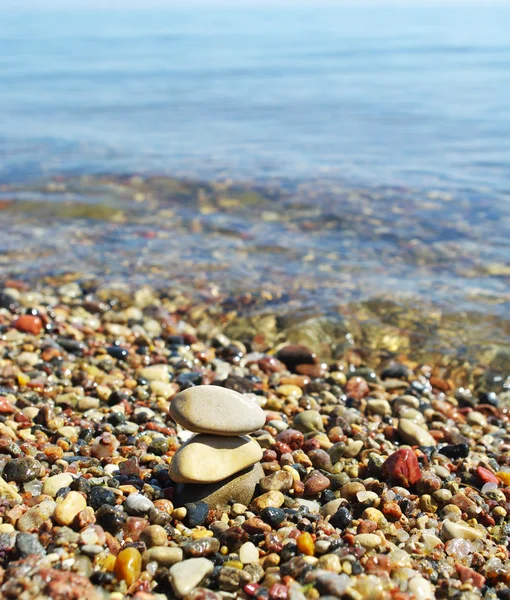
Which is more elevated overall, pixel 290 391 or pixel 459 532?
pixel 459 532

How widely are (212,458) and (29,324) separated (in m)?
3.34

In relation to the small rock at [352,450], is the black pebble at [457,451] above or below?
below

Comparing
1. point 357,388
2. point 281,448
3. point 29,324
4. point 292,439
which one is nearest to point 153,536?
point 281,448

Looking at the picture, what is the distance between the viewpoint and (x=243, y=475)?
157 inches

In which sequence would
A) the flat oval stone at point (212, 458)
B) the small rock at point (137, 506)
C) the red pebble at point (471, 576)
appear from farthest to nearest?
the flat oval stone at point (212, 458)
the small rock at point (137, 506)
the red pebble at point (471, 576)

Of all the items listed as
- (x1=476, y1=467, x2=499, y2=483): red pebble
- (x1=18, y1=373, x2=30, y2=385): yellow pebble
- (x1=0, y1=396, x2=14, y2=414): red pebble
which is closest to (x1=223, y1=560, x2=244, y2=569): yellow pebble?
(x1=476, y1=467, x2=499, y2=483): red pebble

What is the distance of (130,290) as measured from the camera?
26.2 feet

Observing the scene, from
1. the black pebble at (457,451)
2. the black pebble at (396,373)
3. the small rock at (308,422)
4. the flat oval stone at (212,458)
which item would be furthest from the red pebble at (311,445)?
the black pebble at (396,373)

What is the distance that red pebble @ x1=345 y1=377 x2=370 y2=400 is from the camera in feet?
18.9

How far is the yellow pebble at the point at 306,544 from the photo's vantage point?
Answer: 135 inches

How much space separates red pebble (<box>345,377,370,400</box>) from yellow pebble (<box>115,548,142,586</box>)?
2.82 m

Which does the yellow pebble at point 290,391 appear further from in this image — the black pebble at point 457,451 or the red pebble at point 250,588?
the red pebble at point 250,588

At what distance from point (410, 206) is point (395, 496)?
25.9 feet

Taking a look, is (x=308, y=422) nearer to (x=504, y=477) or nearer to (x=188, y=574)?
(x=504, y=477)
